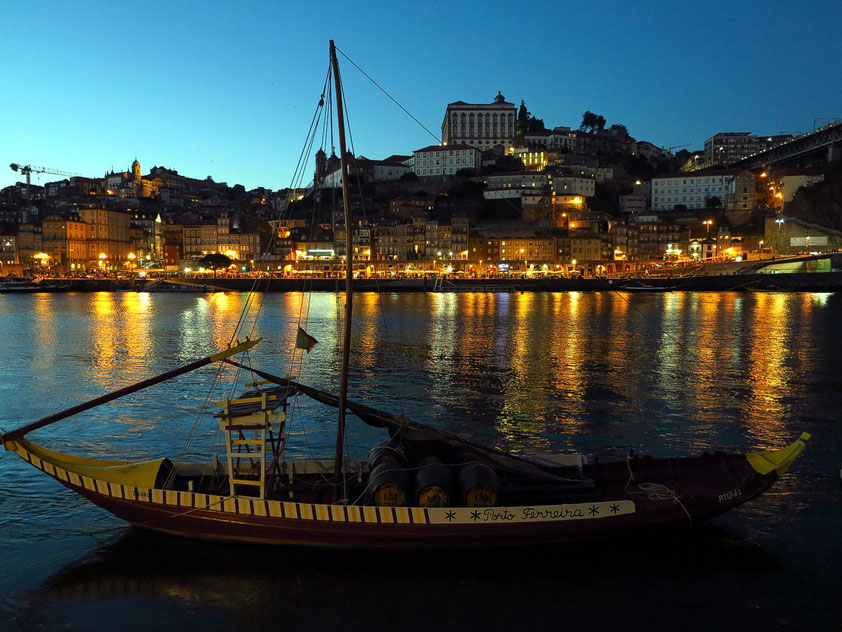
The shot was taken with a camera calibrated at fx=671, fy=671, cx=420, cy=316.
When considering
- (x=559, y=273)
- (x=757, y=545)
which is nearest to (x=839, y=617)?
(x=757, y=545)

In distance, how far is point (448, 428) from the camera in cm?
1817

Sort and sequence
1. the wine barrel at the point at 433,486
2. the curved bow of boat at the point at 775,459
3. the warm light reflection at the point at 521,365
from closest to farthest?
the wine barrel at the point at 433,486
the curved bow of boat at the point at 775,459
the warm light reflection at the point at 521,365

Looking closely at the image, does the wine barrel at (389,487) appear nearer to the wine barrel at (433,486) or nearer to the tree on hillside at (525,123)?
the wine barrel at (433,486)

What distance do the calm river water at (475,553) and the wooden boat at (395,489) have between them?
574 millimetres

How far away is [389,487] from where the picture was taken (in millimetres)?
9711

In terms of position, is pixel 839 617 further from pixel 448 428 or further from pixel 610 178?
pixel 610 178

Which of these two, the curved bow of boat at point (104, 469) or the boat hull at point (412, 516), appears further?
the curved bow of boat at point (104, 469)

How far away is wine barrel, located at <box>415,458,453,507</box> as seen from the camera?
9688mm

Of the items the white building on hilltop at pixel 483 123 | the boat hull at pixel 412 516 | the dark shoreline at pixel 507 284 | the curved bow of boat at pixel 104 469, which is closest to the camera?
the boat hull at pixel 412 516

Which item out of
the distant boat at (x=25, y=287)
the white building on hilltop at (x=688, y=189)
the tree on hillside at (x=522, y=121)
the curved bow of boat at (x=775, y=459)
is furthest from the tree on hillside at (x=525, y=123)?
the curved bow of boat at (x=775, y=459)

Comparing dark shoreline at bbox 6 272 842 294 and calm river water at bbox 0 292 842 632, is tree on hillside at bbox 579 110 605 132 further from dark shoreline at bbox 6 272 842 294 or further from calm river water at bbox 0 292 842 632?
calm river water at bbox 0 292 842 632

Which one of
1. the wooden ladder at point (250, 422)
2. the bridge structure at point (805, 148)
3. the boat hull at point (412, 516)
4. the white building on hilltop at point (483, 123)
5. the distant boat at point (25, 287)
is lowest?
the boat hull at point (412, 516)

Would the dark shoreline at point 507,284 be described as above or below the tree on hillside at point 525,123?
below

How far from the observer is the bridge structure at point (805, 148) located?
344 feet
